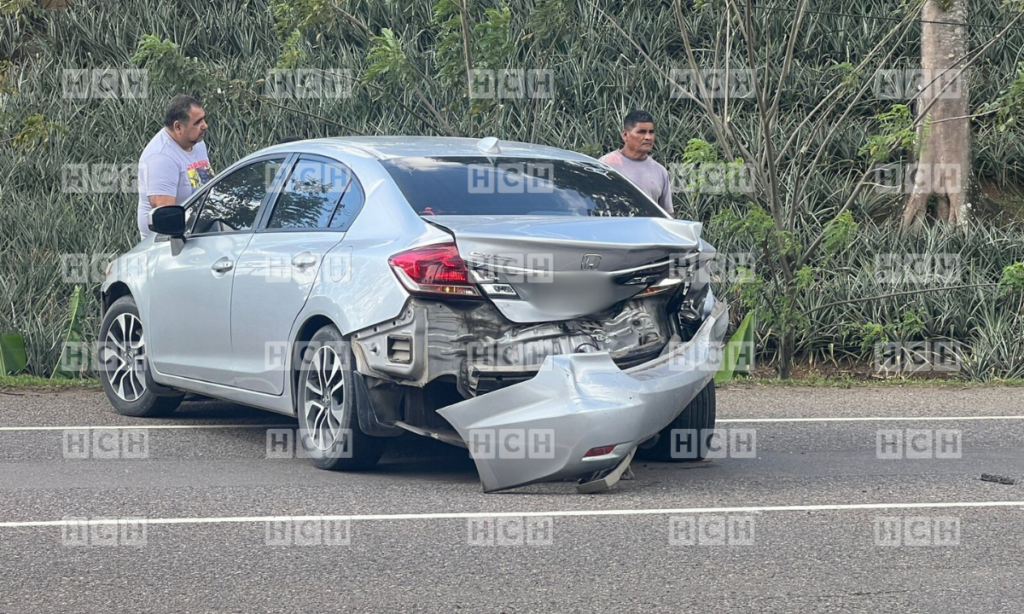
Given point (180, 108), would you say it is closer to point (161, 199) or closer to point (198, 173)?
point (198, 173)

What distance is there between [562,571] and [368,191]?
8.38ft

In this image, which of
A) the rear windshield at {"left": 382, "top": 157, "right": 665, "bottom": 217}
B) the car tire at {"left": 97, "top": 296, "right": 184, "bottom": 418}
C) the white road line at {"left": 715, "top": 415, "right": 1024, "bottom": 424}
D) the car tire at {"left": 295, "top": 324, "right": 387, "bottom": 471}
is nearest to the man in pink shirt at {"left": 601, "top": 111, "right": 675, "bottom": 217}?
the white road line at {"left": 715, "top": 415, "right": 1024, "bottom": 424}

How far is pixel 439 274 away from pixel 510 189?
0.91 m

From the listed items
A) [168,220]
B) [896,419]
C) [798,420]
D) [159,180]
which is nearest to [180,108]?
[159,180]

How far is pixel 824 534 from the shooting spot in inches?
232

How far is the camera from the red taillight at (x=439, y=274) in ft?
20.9

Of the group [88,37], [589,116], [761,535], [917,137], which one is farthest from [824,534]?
[88,37]

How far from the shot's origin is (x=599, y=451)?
629cm

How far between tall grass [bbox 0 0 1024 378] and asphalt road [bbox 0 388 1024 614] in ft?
14.1

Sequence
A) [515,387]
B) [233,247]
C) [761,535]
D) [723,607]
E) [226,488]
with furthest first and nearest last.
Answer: [233,247] → [226,488] → [515,387] → [761,535] → [723,607]

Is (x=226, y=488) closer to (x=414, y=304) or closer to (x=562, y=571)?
(x=414, y=304)

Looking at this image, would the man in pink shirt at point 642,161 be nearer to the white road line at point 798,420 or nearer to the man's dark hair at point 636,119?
the man's dark hair at point 636,119

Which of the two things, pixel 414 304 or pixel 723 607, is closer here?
pixel 723 607

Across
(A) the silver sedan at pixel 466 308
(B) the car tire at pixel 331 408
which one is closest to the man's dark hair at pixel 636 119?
(A) the silver sedan at pixel 466 308
